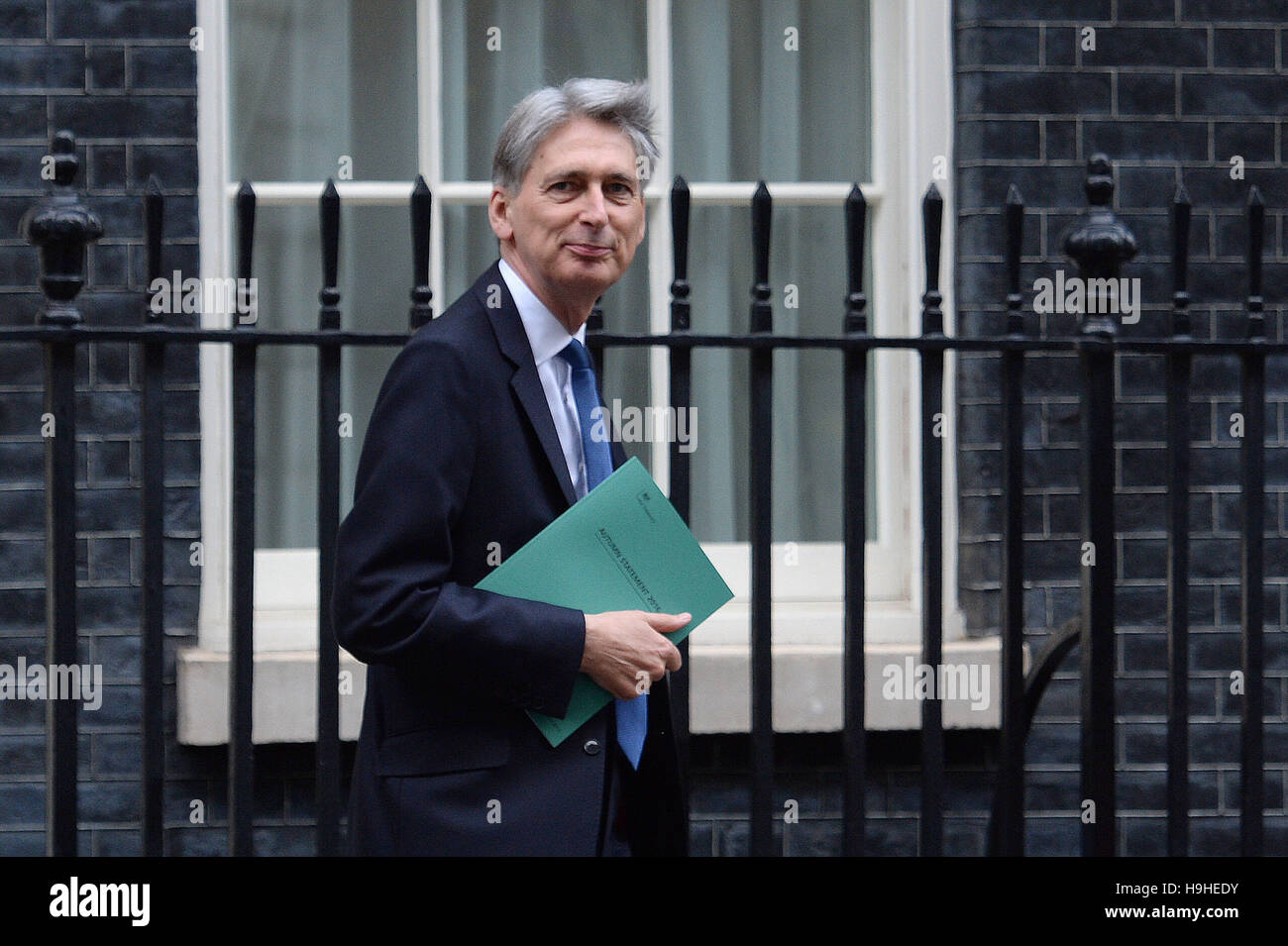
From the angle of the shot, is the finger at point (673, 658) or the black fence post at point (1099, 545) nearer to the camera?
the finger at point (673, 658)

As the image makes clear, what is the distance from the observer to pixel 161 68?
4.43 meters

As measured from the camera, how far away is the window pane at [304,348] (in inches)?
180

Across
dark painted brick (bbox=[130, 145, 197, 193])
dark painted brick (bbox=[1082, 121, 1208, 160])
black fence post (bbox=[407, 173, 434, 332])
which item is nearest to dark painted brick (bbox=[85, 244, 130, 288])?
dark painted brick (bbox=[130, 145, 197, 193])

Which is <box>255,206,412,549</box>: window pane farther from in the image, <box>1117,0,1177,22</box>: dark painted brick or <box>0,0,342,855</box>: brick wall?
<box>1117,0,1177,22</box>: dark painted brick

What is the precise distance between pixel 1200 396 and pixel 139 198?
325 cm

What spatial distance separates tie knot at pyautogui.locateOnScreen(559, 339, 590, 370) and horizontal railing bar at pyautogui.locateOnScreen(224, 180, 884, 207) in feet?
6.72

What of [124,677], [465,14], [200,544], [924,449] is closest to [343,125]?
[465,14]

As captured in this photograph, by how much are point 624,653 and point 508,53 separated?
9.41 ft

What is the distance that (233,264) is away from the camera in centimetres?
453

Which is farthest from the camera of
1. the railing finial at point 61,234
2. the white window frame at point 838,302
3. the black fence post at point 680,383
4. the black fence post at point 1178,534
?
the white window frame at point 838,302

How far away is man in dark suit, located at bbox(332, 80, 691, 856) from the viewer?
2.26 metres

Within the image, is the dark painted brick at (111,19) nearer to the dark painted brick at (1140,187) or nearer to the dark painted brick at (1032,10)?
the dark painted brick at (1032,10)

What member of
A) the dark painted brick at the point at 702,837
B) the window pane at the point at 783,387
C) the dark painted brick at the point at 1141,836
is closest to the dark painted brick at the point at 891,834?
the dark painted brick at the point at 702,837

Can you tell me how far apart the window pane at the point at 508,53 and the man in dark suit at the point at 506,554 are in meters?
2.24
